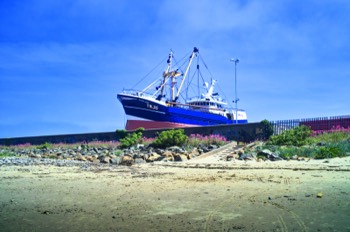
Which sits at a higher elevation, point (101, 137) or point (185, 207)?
point (101, 137)

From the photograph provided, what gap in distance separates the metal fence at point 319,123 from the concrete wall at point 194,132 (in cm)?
129

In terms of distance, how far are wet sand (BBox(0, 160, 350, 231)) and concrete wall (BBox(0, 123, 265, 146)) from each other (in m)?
16.9

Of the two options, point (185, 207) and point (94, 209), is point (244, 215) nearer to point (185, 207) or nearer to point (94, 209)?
point (185, 207)

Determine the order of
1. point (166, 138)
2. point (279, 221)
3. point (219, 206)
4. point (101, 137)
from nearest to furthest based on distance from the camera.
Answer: point (279, 221)
point (219, 206)
point (166, 138)
point (101, 137)

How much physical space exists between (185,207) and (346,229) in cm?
213

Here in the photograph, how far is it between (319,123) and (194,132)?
31.3 feet

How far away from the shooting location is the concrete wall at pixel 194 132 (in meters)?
24.1

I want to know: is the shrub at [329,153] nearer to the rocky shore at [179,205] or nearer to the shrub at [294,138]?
the shrub at [294,138]

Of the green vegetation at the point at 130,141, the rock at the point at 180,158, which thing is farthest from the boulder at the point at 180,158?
the green vegetation at the point at 130,141

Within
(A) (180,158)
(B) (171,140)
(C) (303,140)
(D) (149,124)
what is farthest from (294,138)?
(D) (149,124)

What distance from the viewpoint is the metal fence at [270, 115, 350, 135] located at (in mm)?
23000

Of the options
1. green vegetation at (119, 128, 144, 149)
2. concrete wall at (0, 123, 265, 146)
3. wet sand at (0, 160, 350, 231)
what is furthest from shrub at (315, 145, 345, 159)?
green vegetation at (119, 128, 144, 149)

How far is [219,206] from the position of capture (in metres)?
4.70

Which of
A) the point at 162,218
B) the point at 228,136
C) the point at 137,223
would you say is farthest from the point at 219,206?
the point at 228,136
